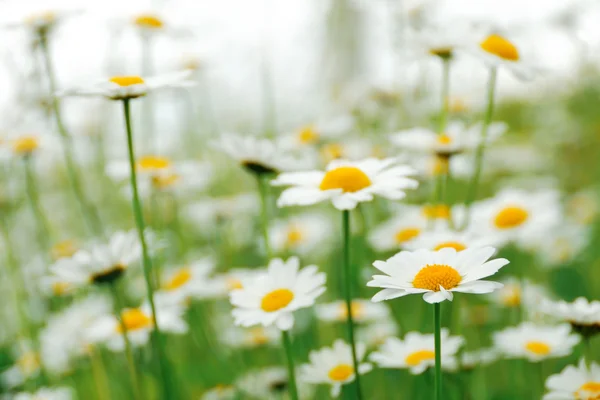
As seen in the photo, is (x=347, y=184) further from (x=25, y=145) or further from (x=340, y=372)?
(x=25, y=145)

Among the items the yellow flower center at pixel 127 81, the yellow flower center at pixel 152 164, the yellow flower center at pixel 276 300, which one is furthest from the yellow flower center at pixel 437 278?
the yellow flower center at pixel 152 164

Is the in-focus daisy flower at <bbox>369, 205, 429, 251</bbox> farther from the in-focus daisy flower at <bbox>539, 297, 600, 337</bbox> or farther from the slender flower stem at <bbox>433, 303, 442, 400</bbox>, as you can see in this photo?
the slender flower stem at <bbox>433, 303, 442, 400</bbox>

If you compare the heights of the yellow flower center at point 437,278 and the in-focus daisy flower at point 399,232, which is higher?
the yellow flower center at point 437,278

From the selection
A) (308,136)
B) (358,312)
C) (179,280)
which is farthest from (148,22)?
(358,312)

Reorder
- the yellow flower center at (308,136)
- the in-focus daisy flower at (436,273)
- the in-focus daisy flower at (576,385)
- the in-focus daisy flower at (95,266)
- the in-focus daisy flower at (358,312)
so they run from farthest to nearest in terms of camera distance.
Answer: the yellow flower center at (308,136) < the in-focus daisy flower at (358,312) < the in-focus daisy flower at (95,266) < the in-focus daisy flower at (576,385) < the in-focus daisy flower at (436,273)

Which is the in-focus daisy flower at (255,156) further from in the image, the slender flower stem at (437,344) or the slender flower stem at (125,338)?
the slender flower stem at (437,344)

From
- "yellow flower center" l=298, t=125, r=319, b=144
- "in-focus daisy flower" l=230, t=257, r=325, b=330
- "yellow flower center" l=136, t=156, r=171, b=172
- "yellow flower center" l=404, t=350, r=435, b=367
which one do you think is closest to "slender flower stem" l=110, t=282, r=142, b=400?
"in-focus daisy flower" l=230, t=257, r=325, b=330
